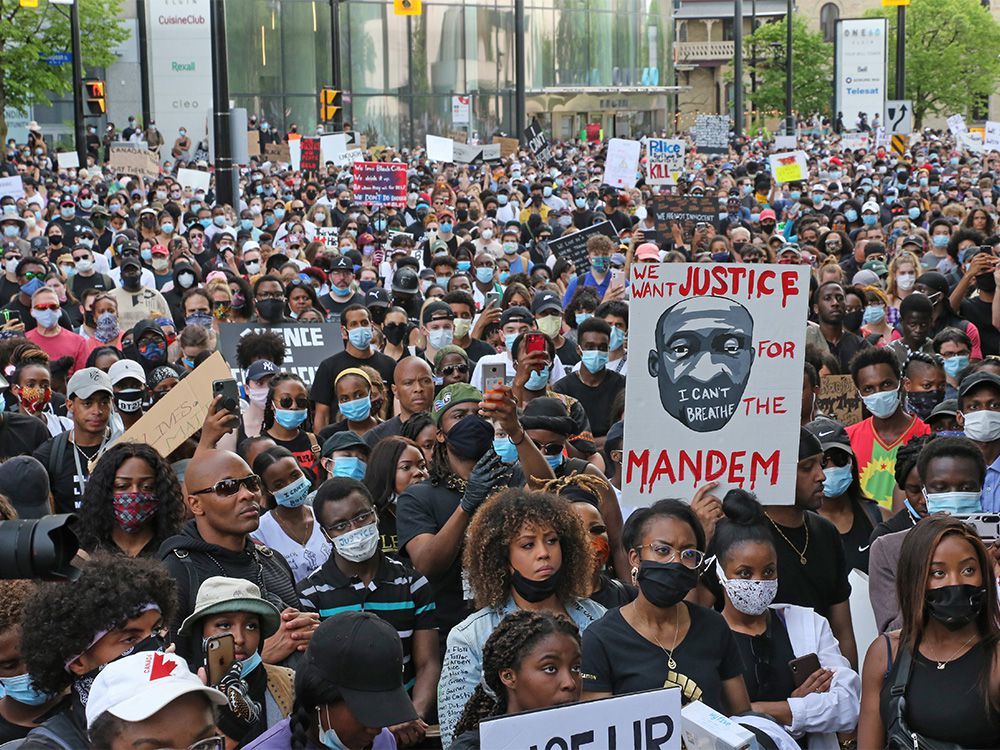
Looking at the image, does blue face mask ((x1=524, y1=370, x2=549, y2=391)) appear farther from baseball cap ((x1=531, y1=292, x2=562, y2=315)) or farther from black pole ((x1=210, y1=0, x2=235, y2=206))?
black pole ((x1=210, y1=0, x2=235, y2=206))

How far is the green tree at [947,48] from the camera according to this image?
8369cm

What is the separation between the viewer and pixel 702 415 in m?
6.13

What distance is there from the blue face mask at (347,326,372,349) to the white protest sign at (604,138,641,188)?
14.2 meters

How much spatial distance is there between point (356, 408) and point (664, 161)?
16.0m

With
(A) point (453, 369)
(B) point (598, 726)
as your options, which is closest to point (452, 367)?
(A) point (453, 369)

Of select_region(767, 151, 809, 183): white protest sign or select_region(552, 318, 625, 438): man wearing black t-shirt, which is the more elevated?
select_region(767, 151, 809, 183): white protest sign

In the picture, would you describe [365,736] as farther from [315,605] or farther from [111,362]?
[111,362]

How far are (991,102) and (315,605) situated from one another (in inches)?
4356

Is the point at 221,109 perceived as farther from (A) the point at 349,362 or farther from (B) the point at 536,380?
(B) the point at 536,380

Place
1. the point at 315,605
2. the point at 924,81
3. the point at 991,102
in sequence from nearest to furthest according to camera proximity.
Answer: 1. the point at 315,605
2. the point at 924,81
3. the point at 991,102

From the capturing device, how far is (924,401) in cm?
813

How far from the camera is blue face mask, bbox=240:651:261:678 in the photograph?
4723 millimetres

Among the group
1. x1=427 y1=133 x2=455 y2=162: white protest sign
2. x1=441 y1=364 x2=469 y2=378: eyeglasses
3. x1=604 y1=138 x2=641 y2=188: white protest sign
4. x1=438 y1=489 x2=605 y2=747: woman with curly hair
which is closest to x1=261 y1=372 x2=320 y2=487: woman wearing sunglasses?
x1=441 y1=364 x2=469 y2=378: eyeglasses

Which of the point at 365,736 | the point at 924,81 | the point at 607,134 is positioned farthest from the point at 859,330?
the point at 924,81
